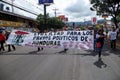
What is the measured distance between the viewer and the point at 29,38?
19141 millimetres

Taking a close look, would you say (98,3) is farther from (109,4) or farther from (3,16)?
(3,16)

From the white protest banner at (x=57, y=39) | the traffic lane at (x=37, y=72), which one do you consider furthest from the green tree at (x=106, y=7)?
the traffic lane at (x=37, y=72)

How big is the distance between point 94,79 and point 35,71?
2570 mm

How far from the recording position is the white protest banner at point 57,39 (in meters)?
17.9

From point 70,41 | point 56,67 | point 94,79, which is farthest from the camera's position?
point 70,41

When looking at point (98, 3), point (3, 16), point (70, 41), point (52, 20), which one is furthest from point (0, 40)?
point (52, 20)

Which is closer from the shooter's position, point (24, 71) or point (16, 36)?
point (24, 71)

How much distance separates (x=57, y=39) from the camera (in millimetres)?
18656

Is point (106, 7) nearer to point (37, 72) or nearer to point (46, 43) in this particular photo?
point (46, 43)

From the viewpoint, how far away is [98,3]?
34844mm

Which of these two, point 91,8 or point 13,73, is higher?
point 91,8

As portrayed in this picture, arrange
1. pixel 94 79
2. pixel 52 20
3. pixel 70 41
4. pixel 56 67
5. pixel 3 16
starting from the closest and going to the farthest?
1. pixel 94 79
2. pixel 56 67
3. pixel 70 41
4. pixel 3 16
5. pixel 52 20

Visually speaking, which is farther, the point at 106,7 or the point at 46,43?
the point at 106,7

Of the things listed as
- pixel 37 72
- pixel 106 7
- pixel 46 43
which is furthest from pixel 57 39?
pixel 106 7
